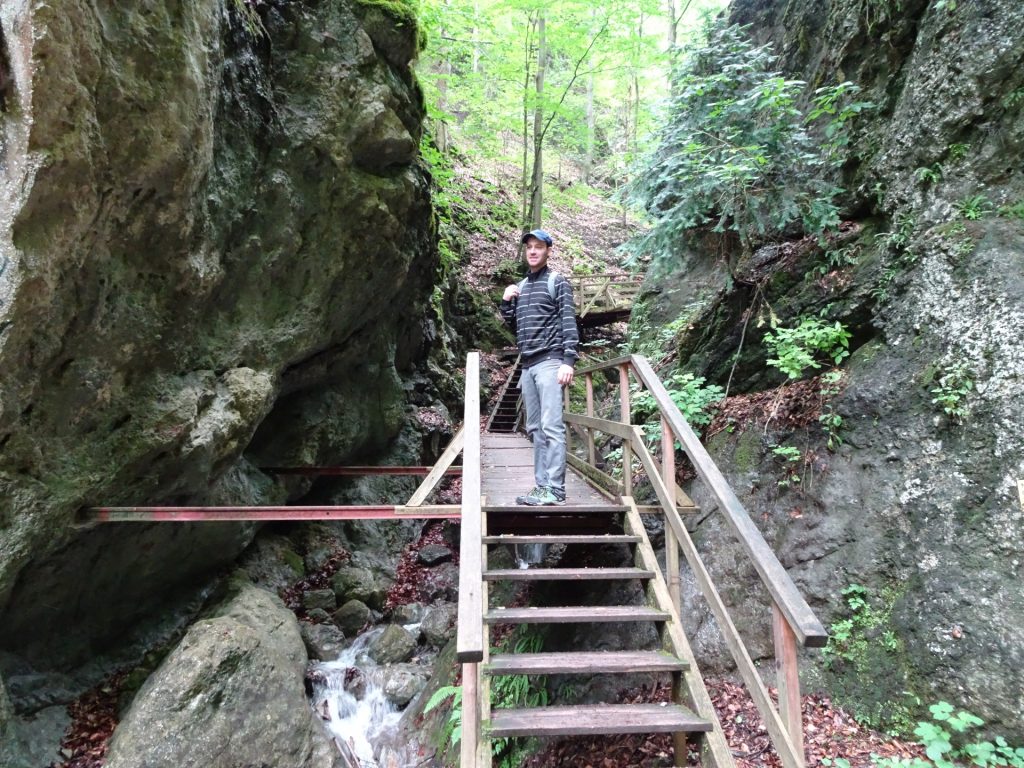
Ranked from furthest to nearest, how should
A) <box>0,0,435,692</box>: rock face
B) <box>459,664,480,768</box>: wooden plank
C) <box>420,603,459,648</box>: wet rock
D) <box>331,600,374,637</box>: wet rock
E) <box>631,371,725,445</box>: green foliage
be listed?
1. <box>331,600,374,637</box>: wet rock
2. <box>420,603,459,648</box>: wet rock
3. <box>631,371,725,445</box>: green foliage
4. <box>0,0,435,692</box>: rock face
5. <box>459,664,480,768</box>: wooden plank

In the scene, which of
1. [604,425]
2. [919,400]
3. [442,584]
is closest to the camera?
[919,400]

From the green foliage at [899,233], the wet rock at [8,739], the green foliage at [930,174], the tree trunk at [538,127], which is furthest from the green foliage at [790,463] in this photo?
the tree trunk at [538,127]

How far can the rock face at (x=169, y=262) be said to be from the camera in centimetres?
307

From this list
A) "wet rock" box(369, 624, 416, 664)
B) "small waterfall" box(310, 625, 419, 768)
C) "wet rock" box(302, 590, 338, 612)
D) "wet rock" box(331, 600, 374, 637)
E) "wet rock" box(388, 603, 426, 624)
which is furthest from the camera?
"wet rock" box(388, 603, 426, 624)

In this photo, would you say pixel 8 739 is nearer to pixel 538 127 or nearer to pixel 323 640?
pixel 323 640

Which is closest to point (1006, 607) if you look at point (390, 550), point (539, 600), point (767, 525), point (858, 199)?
point (767, 525)

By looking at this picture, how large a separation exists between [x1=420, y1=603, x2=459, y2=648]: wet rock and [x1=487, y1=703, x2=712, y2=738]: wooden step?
4016mm

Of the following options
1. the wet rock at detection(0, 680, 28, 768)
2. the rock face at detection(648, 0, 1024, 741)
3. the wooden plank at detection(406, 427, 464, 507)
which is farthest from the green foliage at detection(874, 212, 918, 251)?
the wet rock at detection(0, 680, 28, 768)

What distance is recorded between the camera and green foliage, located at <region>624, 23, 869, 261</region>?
18.5 feet

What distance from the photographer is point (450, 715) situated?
4629 mm

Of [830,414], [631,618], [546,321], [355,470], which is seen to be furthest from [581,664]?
[355,470]

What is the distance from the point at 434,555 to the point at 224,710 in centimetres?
474

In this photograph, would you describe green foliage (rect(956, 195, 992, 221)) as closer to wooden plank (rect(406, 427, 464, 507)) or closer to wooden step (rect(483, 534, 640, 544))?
wooden step (rect(483, 534, 640, 544))

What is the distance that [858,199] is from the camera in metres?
5.42
